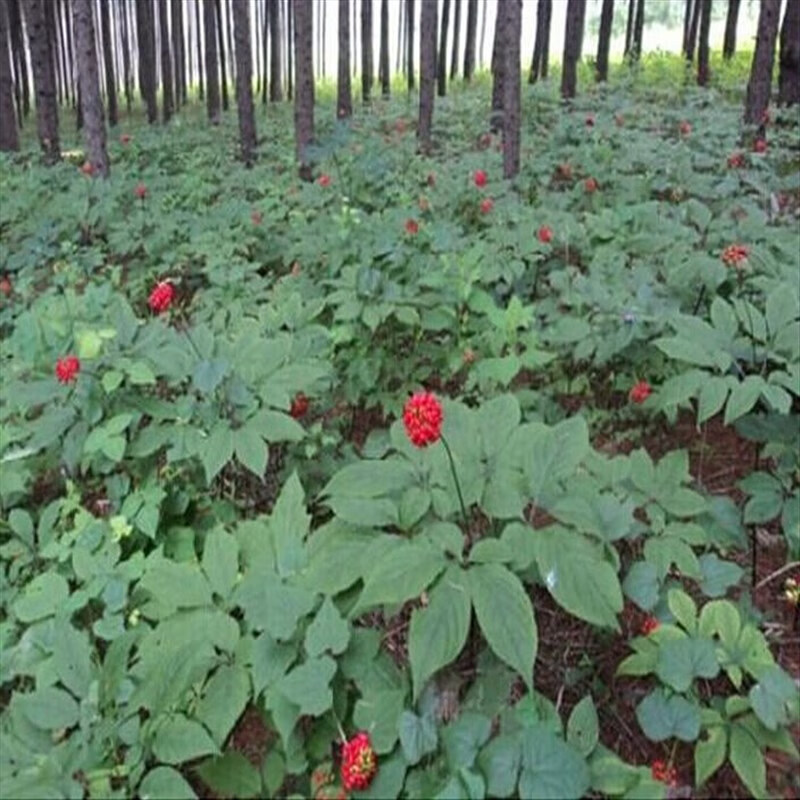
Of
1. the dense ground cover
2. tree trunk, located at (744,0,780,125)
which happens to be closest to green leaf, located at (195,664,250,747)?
the dense ground cover

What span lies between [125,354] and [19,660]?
112 centimetres

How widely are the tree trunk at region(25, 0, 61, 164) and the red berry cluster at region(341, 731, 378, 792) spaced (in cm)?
1112

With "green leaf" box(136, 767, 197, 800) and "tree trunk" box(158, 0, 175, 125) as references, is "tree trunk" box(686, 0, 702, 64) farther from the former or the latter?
"green leaf" box(136, 767, 197, 800)

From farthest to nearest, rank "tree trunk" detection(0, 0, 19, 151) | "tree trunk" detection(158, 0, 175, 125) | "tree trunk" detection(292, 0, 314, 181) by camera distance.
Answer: "tree trunk" detection(158, 0, 175, 125)
"tree trunk" detection(0, 0, 19, 151)
"tree trunk" detection(292, 0, 314, 181)

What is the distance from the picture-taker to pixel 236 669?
6.05ft

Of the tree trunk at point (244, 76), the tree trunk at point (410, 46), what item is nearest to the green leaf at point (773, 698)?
the tree trunk at point (244, 76)

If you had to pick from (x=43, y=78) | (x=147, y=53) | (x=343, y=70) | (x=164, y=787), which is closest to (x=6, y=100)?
(x=43, y=78)

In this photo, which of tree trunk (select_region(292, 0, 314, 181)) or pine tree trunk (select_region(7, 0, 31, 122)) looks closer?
tree trunk (select_region(292, 0, 314, 181))

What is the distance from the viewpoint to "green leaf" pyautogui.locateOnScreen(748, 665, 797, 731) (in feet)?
5.37

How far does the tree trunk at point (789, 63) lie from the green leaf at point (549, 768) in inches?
439

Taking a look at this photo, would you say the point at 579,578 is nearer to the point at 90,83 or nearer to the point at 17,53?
the point at 90,83

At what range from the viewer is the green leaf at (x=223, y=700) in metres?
1.75

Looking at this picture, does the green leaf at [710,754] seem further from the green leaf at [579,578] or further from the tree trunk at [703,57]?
the tree trunk at [703,57]

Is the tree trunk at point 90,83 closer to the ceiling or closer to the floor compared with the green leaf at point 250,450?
closer to the ceiling
